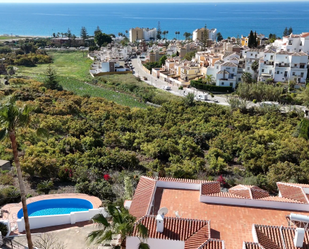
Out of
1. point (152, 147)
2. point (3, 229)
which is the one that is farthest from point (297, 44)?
point (3, 229)

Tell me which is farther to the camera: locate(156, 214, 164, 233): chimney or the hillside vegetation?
the hillside vegetation

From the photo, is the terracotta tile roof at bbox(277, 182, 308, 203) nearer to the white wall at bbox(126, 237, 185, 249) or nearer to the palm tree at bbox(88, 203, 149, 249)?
the white wall at bbox(126, 237, 185, 249)

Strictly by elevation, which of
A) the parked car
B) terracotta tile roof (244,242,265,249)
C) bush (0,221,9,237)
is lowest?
the parked car

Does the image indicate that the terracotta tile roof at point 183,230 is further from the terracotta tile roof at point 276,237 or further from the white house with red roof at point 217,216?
the terracotta tile roof at point 276,237

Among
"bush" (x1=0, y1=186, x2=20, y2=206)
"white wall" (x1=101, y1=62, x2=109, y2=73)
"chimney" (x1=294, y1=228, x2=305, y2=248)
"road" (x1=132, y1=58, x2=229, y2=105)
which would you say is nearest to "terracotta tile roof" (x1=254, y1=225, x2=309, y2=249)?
"chimney" (x1=294, y1=228, x2=305, y2=248)

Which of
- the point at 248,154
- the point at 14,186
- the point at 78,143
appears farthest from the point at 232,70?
the point at 14,186

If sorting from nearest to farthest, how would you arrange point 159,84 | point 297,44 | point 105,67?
1. point 297,44
2. point 159,84
3. point 105,67

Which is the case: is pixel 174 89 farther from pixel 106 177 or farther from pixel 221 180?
pixel 106 177
